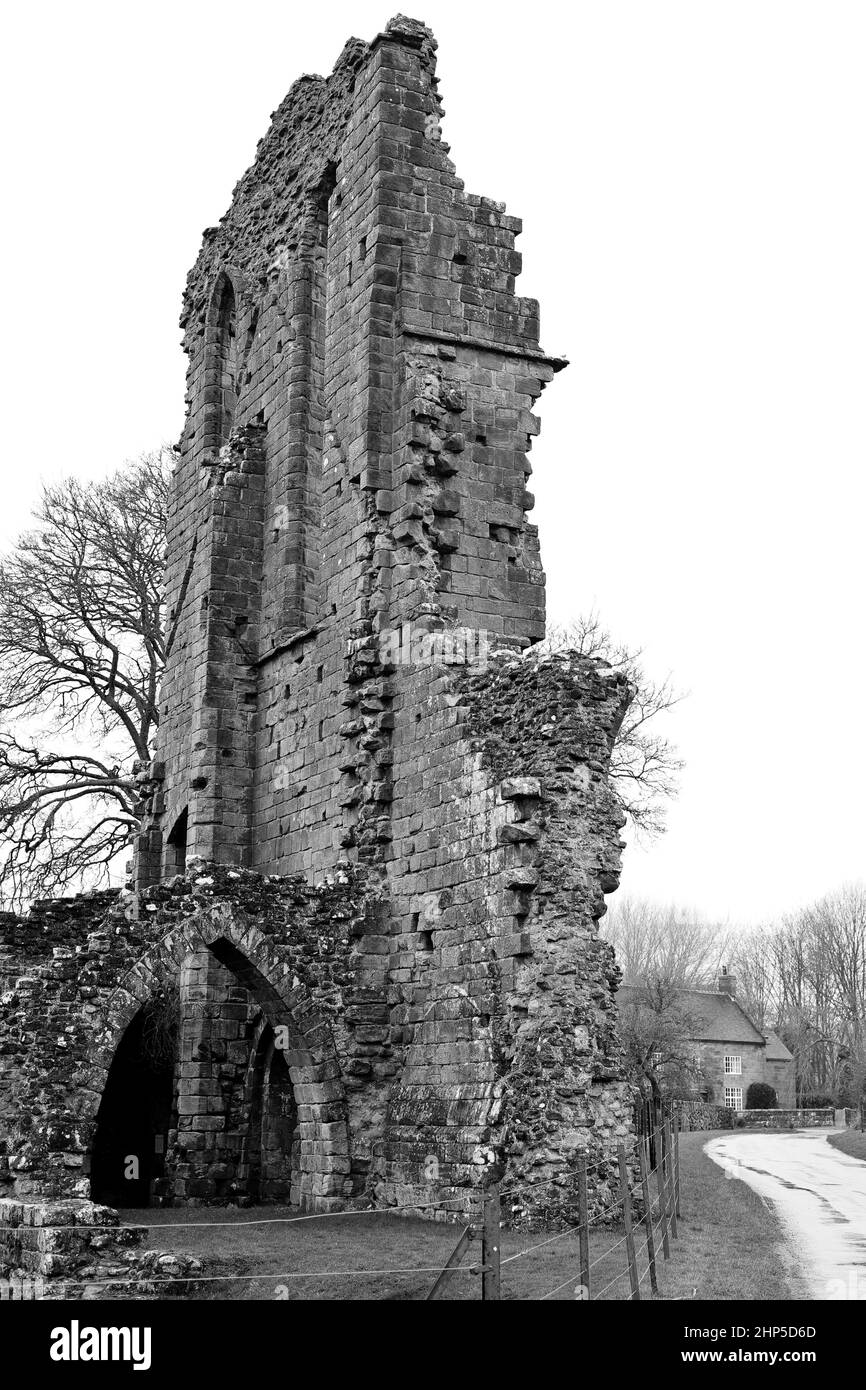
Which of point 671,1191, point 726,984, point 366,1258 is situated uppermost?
point 726,984

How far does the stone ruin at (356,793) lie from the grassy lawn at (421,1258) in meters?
0.66

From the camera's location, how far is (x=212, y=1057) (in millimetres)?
17906

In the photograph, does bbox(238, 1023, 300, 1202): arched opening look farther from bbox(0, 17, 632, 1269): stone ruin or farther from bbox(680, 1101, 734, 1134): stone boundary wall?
bbox(680, 1101, 734, 1134): stone boundary wall

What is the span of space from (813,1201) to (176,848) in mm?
8955

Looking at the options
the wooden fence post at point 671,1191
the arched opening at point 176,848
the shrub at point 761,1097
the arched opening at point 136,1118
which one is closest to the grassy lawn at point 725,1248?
the wooden fence post at point 671,1191

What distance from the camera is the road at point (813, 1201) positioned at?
10.9 m

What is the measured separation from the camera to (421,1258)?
11203mm

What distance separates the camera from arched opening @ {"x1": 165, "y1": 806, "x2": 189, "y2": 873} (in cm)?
2088

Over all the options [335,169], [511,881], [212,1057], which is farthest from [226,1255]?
[335,169]

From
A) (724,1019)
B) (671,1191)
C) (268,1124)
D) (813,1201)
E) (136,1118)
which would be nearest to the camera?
(671,1191)

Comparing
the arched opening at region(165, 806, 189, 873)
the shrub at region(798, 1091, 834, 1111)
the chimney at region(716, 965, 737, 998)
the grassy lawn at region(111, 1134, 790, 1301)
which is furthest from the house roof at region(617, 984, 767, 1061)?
the grassy lawn at region(111, 1134, 790, 1301)

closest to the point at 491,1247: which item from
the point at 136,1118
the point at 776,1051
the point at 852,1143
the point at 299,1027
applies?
the point at 299,1027

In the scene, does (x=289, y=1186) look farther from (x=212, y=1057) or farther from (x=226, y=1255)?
(x=226, y=1255)

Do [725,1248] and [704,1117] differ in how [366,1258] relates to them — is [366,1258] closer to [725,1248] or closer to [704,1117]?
[725,1248]
